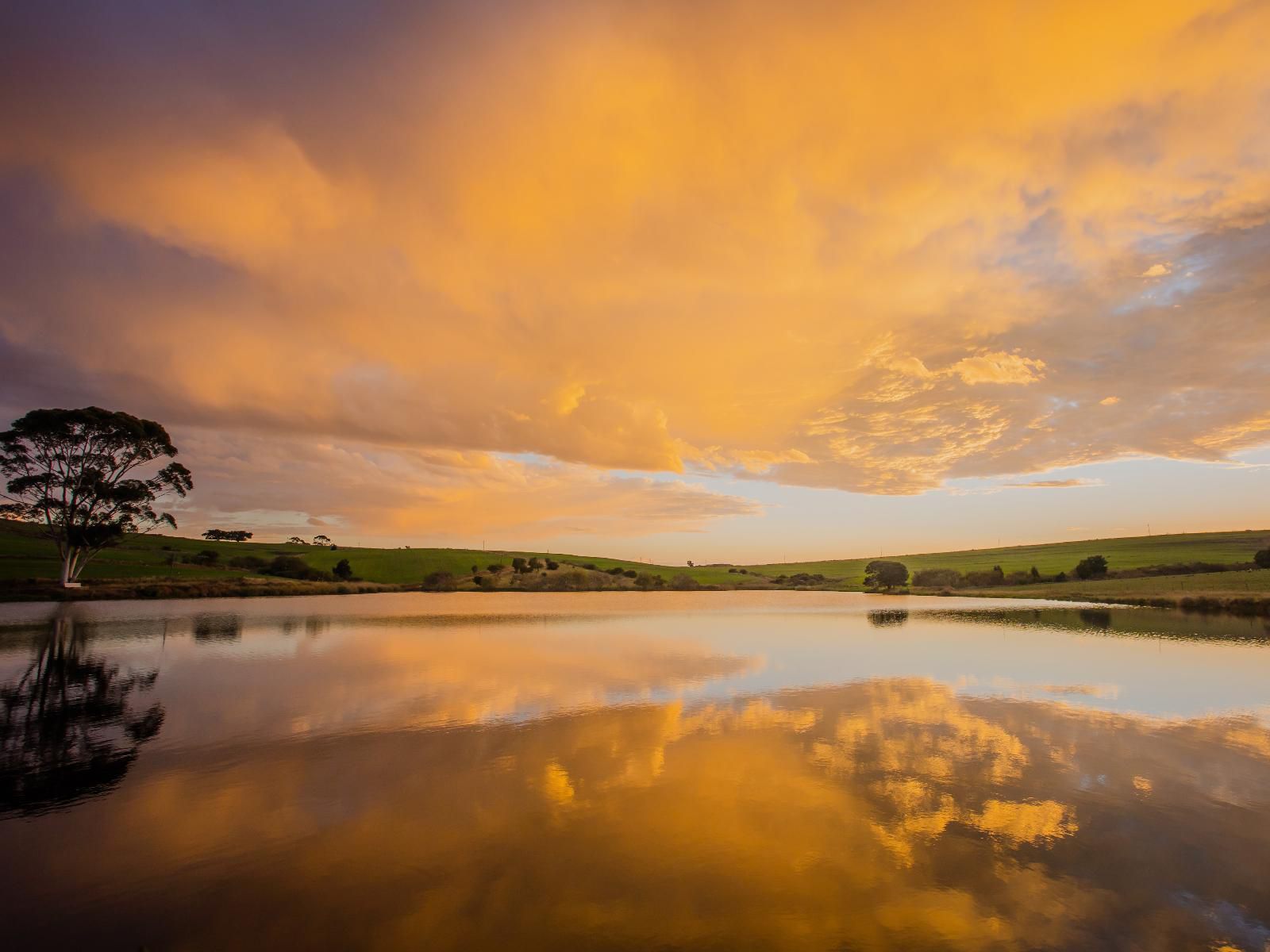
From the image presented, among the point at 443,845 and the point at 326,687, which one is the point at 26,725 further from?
the point at 443,845

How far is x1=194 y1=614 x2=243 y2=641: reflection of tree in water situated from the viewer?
39469 mm

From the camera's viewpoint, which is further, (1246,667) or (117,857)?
(1246,667)

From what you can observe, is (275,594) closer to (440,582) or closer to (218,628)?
(440,582)

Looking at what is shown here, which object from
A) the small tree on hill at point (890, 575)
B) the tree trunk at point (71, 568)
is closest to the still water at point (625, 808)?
the tree trunk at point (71, 568)

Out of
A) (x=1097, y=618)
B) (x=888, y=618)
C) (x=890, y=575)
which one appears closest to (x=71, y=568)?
(x=888, y=618)

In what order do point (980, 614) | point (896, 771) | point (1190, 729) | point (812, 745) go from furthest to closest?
point (980, 614) < point (1190, 729) < point (812, 745) < point (896, 771)

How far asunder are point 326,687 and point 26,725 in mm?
9035

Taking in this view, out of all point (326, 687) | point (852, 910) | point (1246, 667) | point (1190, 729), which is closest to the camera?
point (852, 910)

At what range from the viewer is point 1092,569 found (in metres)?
126

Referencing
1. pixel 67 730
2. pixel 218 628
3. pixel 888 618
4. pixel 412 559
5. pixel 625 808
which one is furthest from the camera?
pixel 412 559

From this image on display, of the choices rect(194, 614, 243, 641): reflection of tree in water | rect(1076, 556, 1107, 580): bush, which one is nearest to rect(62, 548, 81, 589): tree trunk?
rect(194, 614, 243, 641): reflection of tree in water

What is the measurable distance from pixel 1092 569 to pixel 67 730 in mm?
159038

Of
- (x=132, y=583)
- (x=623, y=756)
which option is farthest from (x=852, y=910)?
(x=132, y=583)

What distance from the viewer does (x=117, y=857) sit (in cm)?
1037
